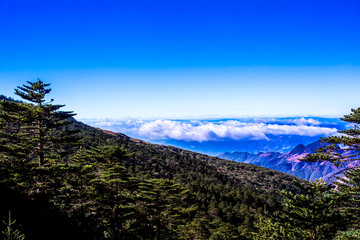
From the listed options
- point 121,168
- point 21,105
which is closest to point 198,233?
point 121,168

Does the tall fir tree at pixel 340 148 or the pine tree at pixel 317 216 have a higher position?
the tall fir tree at pixel 340 148

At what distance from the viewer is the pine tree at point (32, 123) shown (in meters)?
14.1

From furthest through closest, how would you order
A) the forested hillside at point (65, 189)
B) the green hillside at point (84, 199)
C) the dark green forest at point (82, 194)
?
the forested hillside at point (65, 189), the green hillside at point (84, 199), the dark green forest at point (82, 194)

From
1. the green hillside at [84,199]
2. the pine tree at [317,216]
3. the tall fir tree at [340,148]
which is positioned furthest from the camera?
the green hillside at [84,199]

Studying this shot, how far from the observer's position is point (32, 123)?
1542 centimetres

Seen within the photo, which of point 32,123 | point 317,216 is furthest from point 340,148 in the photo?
point 32,123

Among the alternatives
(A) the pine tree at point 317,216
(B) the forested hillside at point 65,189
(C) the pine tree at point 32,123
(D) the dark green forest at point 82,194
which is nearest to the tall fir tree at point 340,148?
(D) the dark green forest at point 82,194

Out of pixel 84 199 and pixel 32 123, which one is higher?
pixel 32 123

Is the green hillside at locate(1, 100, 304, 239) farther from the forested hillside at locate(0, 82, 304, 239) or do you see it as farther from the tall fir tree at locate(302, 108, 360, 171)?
the tall fir tree at locate(302, 108, 360, 171)

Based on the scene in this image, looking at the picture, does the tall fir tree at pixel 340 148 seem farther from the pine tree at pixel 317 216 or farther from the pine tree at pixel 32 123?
the pine tree at pixel 32 123

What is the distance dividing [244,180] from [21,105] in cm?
10665

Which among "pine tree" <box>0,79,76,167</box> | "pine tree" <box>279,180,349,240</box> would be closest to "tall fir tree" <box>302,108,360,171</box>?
"pine tree" <box>279,180,349,240</box>

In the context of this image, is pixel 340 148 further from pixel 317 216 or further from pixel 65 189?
pixel 65 189

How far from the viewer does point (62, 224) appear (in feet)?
44.6
